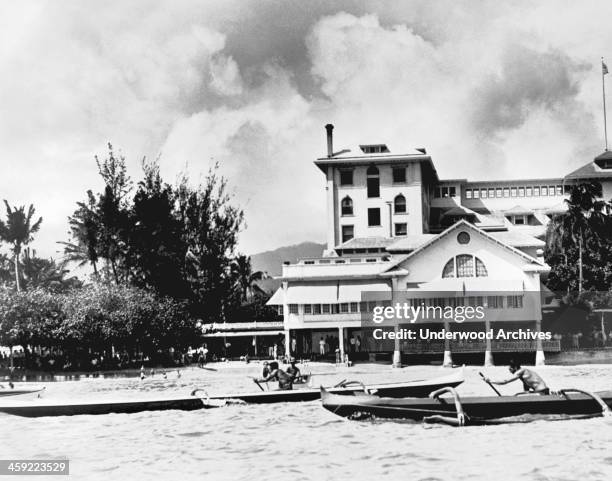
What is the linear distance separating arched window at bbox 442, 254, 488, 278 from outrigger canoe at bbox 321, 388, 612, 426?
76.7ft

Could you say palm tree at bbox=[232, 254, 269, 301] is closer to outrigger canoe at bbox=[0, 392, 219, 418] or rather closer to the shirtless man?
outrigger canoe at bbox=[0, 392, 219, 418]

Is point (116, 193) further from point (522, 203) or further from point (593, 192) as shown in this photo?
point (522, 203)

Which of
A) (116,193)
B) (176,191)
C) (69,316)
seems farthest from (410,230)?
(69,316)

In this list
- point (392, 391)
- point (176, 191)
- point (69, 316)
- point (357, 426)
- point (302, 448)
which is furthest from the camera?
point (176, 191)

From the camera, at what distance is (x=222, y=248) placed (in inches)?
2242

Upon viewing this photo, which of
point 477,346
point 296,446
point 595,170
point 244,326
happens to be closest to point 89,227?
point 244,326

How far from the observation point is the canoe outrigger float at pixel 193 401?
24547mm

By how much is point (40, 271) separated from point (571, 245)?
40208 mm

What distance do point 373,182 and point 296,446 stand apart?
1804 inches

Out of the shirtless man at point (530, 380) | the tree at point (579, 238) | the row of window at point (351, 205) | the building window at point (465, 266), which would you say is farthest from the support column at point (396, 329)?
the shirtless man at point (530, 380)

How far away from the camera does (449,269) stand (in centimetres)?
4503

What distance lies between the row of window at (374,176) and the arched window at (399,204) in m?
1.20

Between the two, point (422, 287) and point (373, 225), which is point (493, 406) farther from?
point (373, 225)

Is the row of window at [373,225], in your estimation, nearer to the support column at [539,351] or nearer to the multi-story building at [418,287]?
the multi-story building at [418,287]
